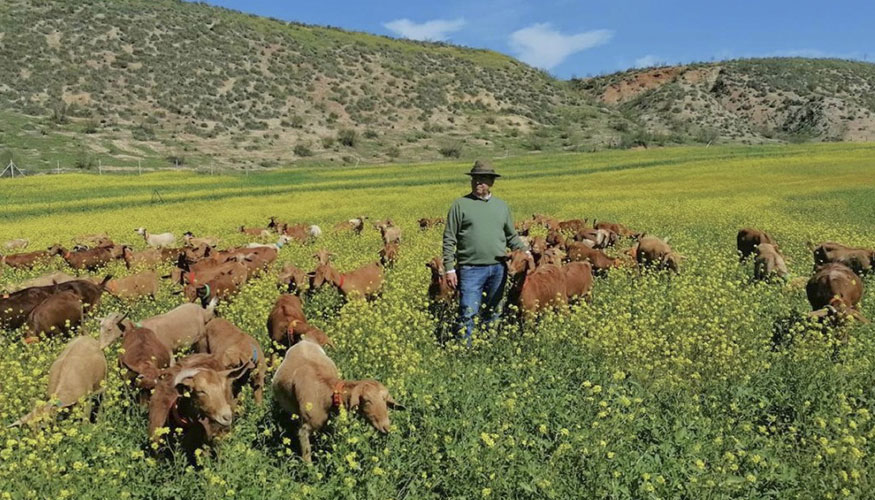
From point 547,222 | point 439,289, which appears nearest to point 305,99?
point 547,222

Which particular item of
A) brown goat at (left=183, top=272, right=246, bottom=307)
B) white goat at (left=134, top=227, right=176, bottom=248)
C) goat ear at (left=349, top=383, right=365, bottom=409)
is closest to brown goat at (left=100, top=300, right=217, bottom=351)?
brown goat at (left=183, top=272, right=246, bottom=307)

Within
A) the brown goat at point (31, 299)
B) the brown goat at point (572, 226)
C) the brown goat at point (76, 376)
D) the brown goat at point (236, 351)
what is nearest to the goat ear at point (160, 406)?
the brown goat at point (236, 351)

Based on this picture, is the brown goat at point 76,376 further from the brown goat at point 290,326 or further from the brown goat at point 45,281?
the brown goat at point 45,281

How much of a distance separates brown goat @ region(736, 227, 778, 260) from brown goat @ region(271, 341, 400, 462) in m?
11.5

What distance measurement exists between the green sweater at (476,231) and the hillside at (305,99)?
45503 millimetres

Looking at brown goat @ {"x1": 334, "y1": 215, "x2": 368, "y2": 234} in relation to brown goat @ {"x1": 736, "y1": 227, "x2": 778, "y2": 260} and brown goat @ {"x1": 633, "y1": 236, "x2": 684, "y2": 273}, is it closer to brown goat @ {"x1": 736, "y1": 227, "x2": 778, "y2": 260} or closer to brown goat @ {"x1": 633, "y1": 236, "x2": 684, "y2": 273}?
brown goat @ {"x1": 633, "y1": 236, "x2": 684, "y2": 273}

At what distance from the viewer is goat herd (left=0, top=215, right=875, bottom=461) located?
18.9ft

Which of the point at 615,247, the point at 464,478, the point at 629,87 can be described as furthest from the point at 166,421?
the point at 629,87

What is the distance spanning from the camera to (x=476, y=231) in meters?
8.23

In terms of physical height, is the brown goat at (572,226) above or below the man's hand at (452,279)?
below

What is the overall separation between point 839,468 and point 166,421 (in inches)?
242

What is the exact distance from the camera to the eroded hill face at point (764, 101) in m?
81.9

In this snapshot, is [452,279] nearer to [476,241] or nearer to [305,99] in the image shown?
[476,241]

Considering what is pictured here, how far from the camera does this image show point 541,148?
6781cm
